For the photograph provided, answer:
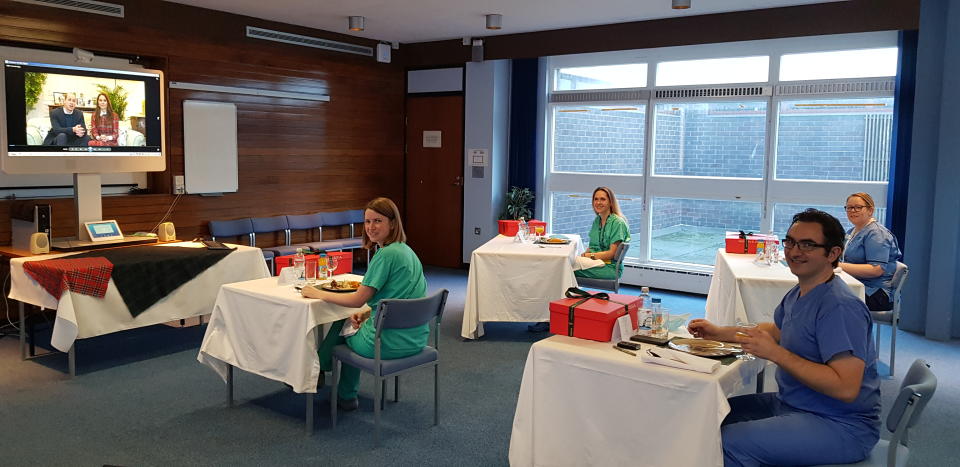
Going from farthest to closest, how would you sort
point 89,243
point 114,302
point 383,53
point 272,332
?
point 383,53, point 89,243, point 114,302, point 272,332

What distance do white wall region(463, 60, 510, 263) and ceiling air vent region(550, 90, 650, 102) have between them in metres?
0.63

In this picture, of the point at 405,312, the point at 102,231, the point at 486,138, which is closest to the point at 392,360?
the point at 405,312

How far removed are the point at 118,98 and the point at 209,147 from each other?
4.41ft

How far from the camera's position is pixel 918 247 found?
6012mm

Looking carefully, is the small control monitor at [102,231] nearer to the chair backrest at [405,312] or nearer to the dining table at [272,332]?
the dining table at [272,332]

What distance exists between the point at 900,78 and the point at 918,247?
4.62 ft

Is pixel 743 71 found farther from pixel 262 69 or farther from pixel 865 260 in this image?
pixel 262 69

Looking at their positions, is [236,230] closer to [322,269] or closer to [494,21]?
[494,21]

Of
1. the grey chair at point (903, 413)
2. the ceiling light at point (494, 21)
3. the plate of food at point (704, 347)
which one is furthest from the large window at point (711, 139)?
the grey chair at point (903, 413)

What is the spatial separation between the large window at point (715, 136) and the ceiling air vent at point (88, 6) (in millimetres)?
4353

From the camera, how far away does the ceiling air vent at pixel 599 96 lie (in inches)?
304

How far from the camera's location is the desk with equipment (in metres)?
4.59

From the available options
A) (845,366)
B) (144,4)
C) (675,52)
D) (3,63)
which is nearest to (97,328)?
(3,63)

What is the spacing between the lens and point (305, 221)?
25.8 ft
